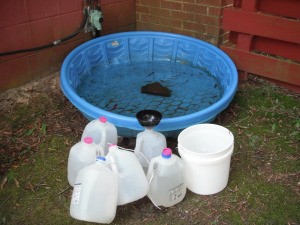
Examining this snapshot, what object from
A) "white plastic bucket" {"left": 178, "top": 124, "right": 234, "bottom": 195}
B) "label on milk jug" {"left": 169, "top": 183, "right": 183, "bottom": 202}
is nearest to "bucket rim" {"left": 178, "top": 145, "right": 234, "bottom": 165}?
"white plastic bucket" {"left": 178, "top": 124, "right": 234, "bottom": 195}

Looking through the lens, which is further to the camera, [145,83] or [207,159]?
[145,83]

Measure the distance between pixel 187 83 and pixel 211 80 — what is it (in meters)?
0.24

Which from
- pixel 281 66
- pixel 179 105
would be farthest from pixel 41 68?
pixel 281 66

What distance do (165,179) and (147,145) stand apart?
0.96ft

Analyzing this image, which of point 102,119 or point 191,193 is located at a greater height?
point 102,119

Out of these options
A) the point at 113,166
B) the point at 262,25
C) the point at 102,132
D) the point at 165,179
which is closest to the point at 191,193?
the point at 165,179

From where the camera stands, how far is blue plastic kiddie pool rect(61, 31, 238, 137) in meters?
2.96

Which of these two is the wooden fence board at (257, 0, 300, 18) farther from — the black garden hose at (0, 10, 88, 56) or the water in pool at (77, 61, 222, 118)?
the black garden hose at (0, 10, 88, 56)

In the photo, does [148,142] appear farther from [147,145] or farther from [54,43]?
[54,43]

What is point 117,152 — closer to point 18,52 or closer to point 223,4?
point 18,52

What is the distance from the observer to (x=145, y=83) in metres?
3.34

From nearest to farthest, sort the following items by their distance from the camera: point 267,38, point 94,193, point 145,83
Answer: point 94,193, point 267,38, point 145,83

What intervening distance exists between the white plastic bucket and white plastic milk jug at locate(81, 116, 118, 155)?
0.44m

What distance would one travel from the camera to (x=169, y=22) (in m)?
3.78
